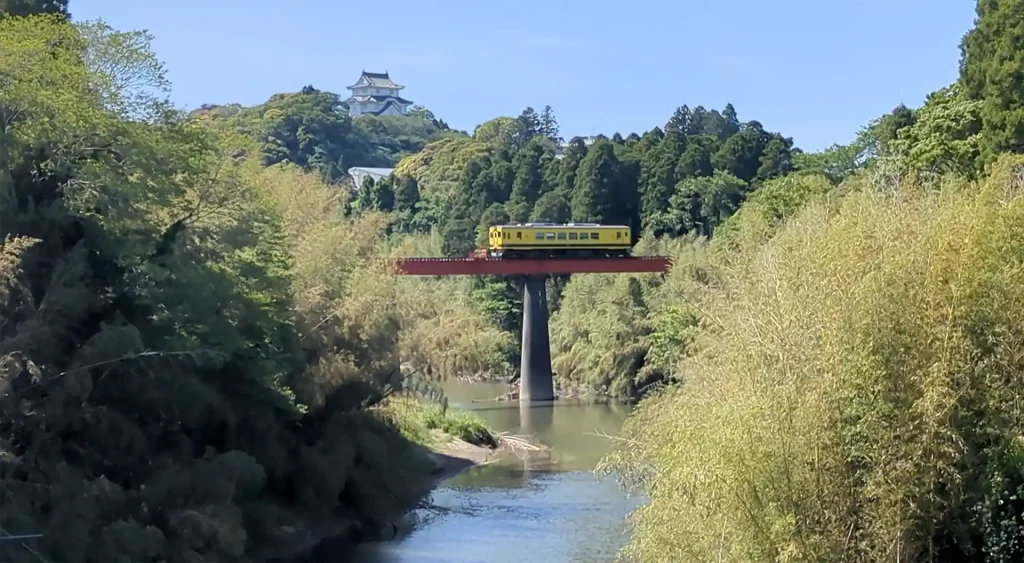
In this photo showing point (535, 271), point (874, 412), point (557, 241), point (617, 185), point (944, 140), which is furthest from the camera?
point (617, 185)

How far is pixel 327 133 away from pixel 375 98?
3790 centimetres

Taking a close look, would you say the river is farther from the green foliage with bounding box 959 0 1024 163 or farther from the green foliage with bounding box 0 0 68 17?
the green foliage with bounding box 0 0 68 17

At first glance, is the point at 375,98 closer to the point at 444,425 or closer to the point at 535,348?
the point at 535,348

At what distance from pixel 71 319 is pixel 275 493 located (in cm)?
735

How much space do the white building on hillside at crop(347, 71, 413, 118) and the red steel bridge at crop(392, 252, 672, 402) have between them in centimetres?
11182

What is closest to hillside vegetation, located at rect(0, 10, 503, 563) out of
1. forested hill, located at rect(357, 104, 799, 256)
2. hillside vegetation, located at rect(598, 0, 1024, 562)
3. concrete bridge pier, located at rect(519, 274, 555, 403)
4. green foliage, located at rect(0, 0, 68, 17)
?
green foliage, located at rect(0, 0, 68, 17)

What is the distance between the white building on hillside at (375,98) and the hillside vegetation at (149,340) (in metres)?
138

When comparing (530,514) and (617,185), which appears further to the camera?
(617,185)

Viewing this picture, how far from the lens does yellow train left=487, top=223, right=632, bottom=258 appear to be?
49875mm

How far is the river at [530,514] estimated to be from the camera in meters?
24.0

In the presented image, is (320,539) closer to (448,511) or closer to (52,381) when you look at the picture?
(448,511)

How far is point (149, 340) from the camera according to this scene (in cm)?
1997

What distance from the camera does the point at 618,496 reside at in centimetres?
2911

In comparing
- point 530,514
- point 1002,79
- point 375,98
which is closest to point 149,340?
point 530,514
